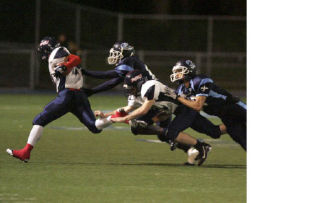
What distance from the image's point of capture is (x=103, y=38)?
29.6 metres

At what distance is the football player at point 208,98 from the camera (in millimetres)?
8281

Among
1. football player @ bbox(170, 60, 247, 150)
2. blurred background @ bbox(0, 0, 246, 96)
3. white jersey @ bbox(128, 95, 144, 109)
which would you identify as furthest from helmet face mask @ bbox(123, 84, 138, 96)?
blurred background @ bbox(0, 0, 246, 96)

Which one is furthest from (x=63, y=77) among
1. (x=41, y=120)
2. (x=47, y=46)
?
(x=41, y=120)

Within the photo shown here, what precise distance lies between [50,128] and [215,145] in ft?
12.2

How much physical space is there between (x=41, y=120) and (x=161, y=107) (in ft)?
4.48

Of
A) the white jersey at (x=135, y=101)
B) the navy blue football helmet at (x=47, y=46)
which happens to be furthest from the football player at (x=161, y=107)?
the navy blue football helmet at (x=47, y=46)

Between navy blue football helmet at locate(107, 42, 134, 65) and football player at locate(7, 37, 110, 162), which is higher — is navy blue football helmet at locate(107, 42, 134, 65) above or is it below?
above

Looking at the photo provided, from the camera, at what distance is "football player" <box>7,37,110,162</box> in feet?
27.7

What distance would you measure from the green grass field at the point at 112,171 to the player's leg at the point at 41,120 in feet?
0.45

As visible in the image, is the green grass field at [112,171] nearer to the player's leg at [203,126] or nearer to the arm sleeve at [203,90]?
Result: the player's leg at [203,126]

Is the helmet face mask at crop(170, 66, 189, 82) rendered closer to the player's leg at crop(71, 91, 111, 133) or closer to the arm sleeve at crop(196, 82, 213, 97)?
the arm sleeve at crop(196, 82, 213, 97)
